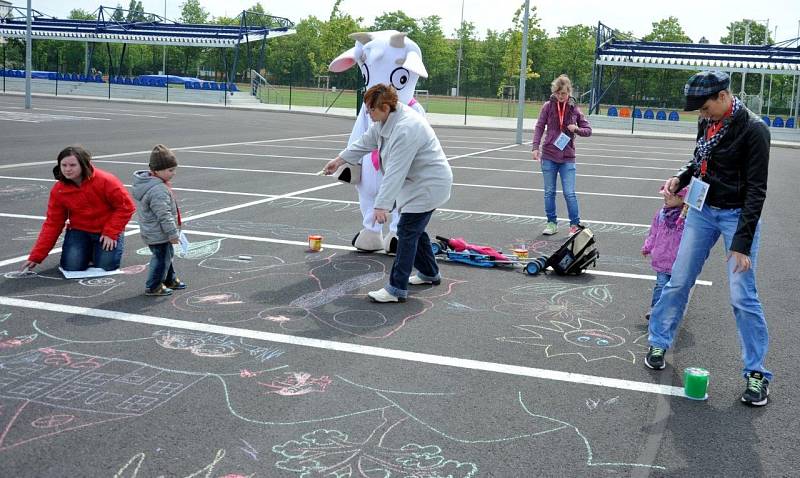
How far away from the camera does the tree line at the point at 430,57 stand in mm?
69875

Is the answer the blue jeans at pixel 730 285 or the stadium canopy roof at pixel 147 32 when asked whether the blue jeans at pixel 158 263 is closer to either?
the blue jeans at pixel 730 285

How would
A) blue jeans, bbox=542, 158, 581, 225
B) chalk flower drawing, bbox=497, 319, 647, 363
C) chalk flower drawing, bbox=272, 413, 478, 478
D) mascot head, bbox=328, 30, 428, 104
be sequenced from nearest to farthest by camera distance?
chalk flower drawing, bbox=272, 413, 478, 478 < chalk flower drawing, bbox=497, 319, 647, 363 < mascot head, bbox=328, 30, 428, 104 < blue jeans, bbox=542, 158, 581, 225

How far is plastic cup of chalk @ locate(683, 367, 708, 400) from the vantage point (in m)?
4.80

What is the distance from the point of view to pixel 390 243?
28.3 feet

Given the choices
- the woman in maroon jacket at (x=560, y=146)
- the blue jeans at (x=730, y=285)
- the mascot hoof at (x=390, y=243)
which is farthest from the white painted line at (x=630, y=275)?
the blue jeans at (x=730, y=285)

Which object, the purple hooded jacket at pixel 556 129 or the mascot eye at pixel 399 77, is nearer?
the mascot eye at pixel 399 77

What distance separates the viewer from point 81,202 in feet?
23.5

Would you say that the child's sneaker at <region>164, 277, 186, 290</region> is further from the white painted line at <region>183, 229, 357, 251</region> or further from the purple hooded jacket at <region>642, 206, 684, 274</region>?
the purple hooded jacket at <region>642, 206, 684, 274</region>

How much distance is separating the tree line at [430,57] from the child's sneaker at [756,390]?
60206 millimetres

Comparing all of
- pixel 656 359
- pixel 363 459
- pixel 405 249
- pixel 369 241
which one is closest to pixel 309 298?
pixel 405 249

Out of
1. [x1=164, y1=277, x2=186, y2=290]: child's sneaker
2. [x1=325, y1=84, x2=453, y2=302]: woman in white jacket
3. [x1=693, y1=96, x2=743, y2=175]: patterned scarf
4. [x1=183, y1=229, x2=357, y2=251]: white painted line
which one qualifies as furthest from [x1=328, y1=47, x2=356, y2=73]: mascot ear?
[x1=693, y1=96, x2=743, y2=175]: patterned scarf

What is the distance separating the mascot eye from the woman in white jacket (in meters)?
2.32

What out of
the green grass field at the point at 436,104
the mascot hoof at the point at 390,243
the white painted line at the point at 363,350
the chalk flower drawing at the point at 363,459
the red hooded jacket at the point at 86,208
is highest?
the green grass field at the point at 436,104

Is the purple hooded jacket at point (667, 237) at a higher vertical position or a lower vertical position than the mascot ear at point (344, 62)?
lower
